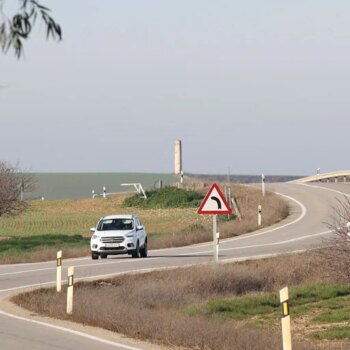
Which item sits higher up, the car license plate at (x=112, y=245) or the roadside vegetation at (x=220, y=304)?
the car license plate at (x=112, y=245)

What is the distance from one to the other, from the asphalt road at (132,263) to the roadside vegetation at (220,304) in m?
0.69

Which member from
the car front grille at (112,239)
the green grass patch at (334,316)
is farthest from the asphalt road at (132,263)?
the green grass patch at (334,316)

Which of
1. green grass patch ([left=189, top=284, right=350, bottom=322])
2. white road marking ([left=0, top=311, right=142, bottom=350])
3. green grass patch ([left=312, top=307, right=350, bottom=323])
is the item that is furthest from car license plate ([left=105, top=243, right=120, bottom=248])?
white road marking ([left=0, top=311, right=142, bottom=350])

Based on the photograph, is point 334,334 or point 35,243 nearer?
point 334,334

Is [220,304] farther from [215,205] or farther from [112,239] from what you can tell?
[112,239]

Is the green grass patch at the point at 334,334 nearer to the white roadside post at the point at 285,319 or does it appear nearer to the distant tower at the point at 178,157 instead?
the white roadside post at the point at 285,319

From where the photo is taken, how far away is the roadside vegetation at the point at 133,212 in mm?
46391

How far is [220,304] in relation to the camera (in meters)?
26.2

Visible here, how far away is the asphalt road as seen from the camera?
17125 mm

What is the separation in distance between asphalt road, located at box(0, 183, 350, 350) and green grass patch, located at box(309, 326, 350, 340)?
495 cm

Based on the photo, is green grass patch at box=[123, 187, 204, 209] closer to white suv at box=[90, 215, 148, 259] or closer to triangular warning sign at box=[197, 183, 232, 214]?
white suv at box=[90, 215, 148, 259]

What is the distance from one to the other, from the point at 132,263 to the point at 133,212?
3212 centimetres

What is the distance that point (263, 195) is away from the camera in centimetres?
6706

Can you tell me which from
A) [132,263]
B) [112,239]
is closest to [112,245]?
[112,239]
